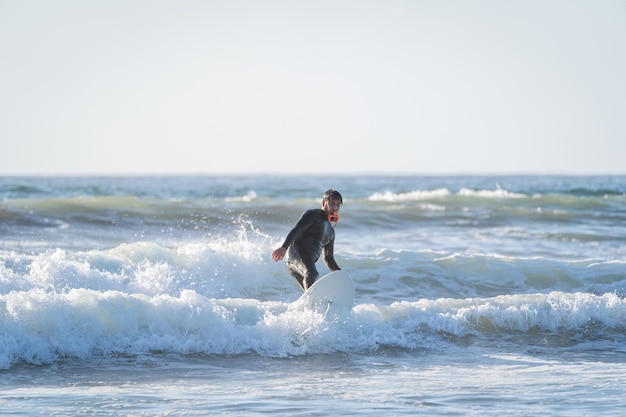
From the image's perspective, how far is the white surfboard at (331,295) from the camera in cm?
977

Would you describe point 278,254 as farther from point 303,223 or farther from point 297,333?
point 297,333

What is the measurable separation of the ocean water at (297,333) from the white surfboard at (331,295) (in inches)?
5.2

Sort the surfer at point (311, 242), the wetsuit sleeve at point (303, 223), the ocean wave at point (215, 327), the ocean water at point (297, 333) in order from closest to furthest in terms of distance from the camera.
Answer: the ocean water at point (297, 333) < the ocean wave at point (215, 327) < the wetsuit sleeve at point (303, 223) < the surfer at point (311, 242)

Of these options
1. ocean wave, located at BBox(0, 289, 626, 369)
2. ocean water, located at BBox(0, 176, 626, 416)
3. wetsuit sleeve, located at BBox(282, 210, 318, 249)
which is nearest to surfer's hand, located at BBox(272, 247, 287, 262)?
wetsuit sleeve, located at BBox(282, 210, 318, 249)

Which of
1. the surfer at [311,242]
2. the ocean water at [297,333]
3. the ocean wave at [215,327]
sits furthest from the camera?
the surfer at [311,242]

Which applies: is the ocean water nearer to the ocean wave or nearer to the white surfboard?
the ocean wave

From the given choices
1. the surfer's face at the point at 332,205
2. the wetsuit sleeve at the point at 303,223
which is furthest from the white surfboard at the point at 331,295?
the surfer's face at the point at 332,205

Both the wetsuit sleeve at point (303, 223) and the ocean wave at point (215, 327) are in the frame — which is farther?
the wetsuit sleeve at point (303, 223)

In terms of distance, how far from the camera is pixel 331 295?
1000 cm

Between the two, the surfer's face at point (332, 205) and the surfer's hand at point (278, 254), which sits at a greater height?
the surfer's face at point (332, 205)

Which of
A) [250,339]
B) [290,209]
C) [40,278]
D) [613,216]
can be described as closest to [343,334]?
[250,339]

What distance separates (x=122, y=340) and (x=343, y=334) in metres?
2.55

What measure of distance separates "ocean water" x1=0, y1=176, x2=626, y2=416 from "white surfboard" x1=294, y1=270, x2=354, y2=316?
0.13 meters

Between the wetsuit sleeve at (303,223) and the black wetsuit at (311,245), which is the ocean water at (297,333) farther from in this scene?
the wetsuit sleeve at (303,223)
